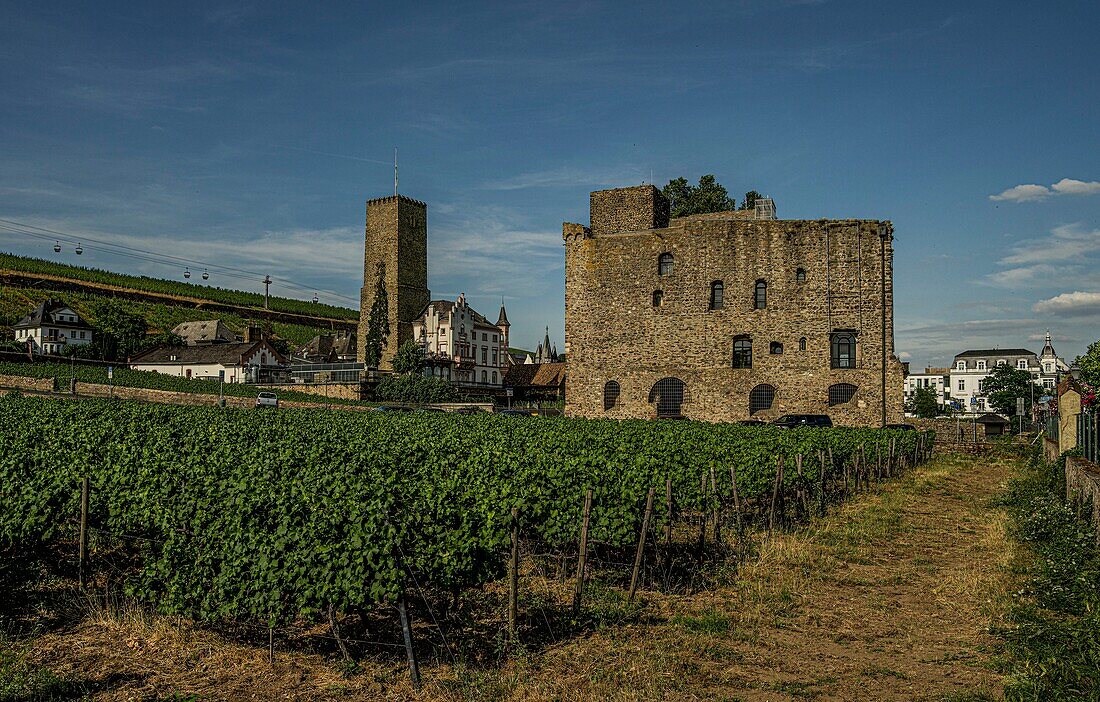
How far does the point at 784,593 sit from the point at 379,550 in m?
6.07

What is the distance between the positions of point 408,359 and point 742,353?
39463mm

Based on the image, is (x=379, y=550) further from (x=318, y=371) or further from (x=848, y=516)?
(x=318, y=371)

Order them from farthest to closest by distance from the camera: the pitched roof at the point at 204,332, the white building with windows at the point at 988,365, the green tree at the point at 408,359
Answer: the white building with windows at the point at 988,365 → the pitched roof at the point at 204,332 → the green tree at the point at 408,359

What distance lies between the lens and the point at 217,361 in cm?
7856

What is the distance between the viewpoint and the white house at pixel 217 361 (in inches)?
3046

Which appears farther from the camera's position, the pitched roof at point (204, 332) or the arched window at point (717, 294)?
the pitched roof at point (204, 332)

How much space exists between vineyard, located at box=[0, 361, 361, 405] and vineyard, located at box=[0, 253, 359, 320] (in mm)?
61881

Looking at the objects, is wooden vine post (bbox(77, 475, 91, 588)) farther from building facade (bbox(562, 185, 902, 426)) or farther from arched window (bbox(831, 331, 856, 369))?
arched window (bbox(831, 331, 856, 369))

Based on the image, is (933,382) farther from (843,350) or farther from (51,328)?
(51,328)

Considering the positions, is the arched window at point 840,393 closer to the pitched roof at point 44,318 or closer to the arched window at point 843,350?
the arched window at point 843,350

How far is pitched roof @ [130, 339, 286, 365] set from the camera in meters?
78.5

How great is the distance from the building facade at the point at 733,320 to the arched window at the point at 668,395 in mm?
56

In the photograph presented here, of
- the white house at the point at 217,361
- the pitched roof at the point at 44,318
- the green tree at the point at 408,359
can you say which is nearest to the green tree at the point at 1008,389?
the green tree at the point at 408,359

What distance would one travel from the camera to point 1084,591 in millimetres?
9695
